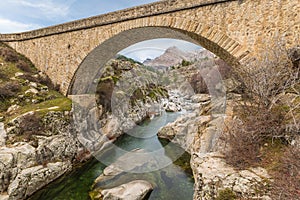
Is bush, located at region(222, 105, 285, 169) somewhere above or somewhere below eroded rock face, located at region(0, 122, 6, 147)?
above

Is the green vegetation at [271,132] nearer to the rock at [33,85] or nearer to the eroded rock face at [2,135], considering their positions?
the eroded rock face at [2,135]

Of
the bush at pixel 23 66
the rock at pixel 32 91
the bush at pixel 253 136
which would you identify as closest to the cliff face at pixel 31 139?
the rock at pixel 32 91

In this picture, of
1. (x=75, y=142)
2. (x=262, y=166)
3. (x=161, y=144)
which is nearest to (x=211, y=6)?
(x=262, y=166)

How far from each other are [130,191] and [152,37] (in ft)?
33.3

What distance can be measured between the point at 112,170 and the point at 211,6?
34.0 ft

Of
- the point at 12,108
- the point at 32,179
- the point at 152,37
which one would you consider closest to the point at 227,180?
the point at 32,179

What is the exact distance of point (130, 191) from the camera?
758cm

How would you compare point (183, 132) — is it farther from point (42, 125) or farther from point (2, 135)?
point (2, 135)

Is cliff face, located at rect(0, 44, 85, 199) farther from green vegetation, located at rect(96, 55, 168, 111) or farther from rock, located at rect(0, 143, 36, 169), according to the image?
green vegetation, located at rect(96, 55, 168, 111)

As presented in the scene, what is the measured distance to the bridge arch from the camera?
29.7ft

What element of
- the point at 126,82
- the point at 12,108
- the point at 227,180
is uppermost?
the point at 126,82

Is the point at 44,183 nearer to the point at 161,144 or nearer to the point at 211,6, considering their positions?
the point at 161,144

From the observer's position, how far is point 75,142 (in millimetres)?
11047

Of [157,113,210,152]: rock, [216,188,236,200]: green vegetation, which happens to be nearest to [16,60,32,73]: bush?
[157,113,210,152]: rock
